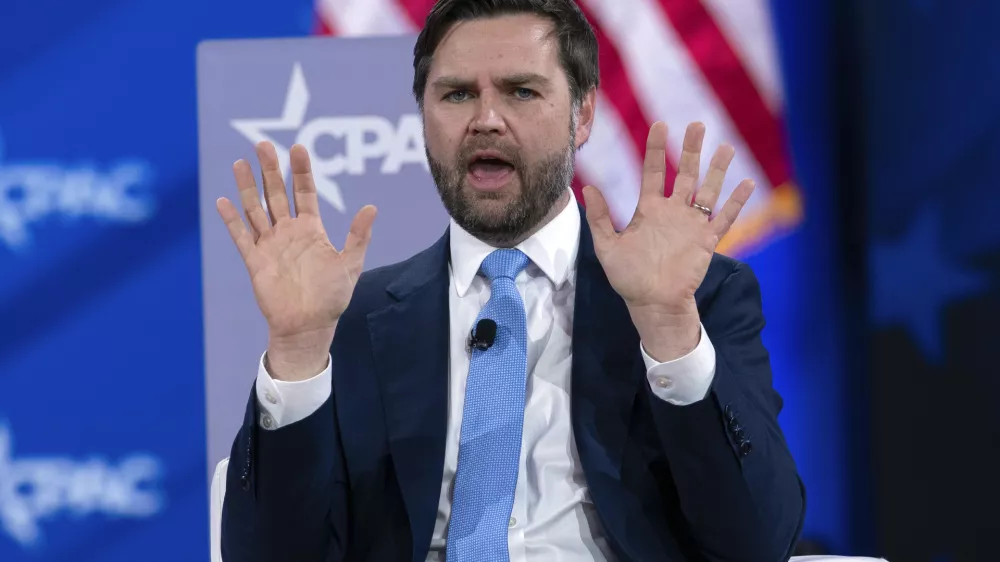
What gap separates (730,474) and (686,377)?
0.14 m

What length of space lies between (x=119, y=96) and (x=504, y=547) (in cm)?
211

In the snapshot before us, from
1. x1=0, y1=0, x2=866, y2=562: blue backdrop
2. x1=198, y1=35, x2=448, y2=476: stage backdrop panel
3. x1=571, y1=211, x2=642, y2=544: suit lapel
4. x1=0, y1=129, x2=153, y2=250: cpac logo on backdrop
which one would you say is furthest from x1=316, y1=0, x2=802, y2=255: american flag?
x1=571, y1=211, x2=642, y2=544: suit lapel

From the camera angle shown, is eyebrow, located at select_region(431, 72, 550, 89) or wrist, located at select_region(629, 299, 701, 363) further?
eyebrow, located at select_region(431, 72, 550, 89)

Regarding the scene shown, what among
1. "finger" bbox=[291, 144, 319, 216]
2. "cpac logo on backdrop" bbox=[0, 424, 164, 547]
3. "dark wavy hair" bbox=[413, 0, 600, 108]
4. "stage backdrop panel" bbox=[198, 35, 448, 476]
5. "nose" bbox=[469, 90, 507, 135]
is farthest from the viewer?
"cpac logo on backdrop" bbox=[0, 424, 164, 547]

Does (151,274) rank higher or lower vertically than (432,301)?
higher

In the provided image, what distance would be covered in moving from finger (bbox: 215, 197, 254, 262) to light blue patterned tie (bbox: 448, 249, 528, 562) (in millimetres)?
369

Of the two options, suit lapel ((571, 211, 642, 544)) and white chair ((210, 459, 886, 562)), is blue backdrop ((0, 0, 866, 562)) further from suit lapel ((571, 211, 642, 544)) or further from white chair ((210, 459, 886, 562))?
suit lapel ((571, 211, 642, 544))

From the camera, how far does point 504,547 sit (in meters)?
1.60

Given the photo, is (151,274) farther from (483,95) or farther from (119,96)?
(483,95)

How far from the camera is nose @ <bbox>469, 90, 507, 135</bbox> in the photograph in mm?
1745

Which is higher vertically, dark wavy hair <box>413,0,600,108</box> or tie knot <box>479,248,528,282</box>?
dark wavy hair <box>413,0,600,108</box>

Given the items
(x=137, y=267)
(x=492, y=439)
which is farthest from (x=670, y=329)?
(x=137, y=267)

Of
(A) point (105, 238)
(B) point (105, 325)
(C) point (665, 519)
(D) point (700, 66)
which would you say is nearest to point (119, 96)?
(A) point (105, 238)

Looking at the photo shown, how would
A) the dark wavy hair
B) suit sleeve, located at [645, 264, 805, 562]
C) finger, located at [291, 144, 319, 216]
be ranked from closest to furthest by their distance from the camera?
suit sleeve, located at [645, 264, 805, 562] → finger, located at [291, 144, 319, 216] → the dark wavy hair
